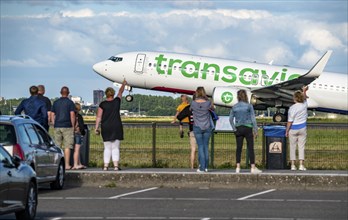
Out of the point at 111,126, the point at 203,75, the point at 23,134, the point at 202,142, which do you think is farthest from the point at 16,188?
the point at 203,75

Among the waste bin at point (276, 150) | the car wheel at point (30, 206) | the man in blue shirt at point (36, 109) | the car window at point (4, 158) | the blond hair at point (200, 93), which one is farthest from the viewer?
the waste bin at point (276, 150)

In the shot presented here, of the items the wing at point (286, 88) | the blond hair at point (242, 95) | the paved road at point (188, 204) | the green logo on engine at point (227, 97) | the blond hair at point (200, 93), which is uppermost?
the wing at point (286, 88)

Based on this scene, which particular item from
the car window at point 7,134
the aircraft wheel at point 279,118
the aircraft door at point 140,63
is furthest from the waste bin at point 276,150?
the aircraft wheel at point 279,118

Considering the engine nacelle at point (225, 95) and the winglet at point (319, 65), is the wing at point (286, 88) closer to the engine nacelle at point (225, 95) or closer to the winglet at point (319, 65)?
the winglet at point (319, 65)

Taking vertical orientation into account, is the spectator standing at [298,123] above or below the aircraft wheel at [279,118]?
below

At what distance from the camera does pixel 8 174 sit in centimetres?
1304

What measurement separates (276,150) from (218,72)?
2967cm

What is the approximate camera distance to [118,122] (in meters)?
22.1

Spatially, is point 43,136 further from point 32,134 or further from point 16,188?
point 16,188

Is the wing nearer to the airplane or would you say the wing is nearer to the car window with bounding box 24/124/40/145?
the airplane

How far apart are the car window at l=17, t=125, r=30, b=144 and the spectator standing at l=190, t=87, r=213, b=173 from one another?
5.04 metres

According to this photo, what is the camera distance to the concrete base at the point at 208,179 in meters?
20.7

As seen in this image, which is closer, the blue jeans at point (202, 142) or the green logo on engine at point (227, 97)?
the blue jeans at point (202, 142)

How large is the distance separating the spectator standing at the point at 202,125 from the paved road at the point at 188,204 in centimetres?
171
